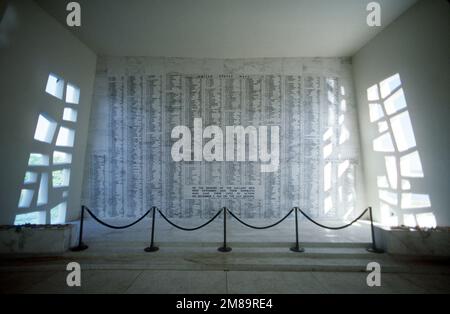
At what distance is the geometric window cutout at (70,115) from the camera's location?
19.4 ft

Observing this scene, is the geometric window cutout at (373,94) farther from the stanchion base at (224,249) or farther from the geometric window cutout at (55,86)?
the geometric window cutout at (55,86)

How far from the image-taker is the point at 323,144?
679 cm

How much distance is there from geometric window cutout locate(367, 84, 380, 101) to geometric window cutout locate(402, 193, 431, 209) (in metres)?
2.71

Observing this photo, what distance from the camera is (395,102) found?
5.43 m

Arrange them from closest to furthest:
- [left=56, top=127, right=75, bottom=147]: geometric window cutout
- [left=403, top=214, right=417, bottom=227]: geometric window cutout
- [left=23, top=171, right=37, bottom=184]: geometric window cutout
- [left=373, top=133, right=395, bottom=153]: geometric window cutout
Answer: [left=23, top=171, right=37, bottom=184]: geometric window cutout < [left=403, top=214, right=417, bottom=227]: geometric window cutout < [left=373, top=133, right=395, bottom=153]: geometric window cutout < [left=56, top=127, right=75, bottom=147]: geometric window cutout

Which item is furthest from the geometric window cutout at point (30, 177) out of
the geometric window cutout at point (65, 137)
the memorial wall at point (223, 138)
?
the memorial wall at point (223, 138)

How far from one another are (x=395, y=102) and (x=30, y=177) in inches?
352

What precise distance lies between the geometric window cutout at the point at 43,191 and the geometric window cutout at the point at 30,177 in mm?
224

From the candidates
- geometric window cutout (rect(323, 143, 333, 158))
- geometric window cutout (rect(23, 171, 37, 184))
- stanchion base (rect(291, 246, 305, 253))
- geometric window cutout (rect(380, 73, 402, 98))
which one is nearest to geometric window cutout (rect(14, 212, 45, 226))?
geometric window cutout (rect(23, 171, 37, 184))

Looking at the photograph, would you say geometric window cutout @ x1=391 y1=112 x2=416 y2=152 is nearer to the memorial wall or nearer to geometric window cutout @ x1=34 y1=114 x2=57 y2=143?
the memorial wall

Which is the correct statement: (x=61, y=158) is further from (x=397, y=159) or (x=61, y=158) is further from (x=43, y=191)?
(x=397, y=159)

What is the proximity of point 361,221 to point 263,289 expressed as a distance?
4.69m

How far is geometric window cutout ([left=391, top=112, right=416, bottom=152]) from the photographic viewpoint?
199 inches
